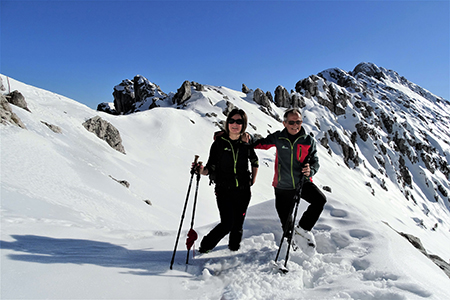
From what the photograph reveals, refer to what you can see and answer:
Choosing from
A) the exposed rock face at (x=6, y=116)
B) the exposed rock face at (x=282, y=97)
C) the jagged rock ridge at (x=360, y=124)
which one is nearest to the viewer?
the exposed rock face at (x=6, y=116)

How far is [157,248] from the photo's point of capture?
4188 mm

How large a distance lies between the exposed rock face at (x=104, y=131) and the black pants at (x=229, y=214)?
15519 millimetres

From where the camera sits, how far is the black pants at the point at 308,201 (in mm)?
4070

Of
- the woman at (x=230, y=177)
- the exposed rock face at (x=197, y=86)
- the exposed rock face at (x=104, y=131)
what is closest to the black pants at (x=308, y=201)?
the woman at (x=230, y=177)

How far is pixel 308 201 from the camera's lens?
14.0 feet

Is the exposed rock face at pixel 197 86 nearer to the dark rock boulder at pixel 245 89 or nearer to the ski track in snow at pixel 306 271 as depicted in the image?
the dark rock boulder at pixel 245 89

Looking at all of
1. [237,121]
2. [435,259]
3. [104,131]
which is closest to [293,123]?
[237,121]

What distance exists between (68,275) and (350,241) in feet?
14.4

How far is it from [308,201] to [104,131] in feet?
58.3

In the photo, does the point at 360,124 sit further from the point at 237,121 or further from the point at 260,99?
the point at 237,121

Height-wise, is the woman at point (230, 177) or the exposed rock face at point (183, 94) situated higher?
the exposed rock face at point (183, 94)

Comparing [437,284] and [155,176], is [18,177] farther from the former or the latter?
[155,176]

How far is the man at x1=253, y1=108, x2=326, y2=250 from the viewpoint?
4074 millimetres

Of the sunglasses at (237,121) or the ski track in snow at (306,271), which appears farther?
the sunglasses at (237,121)
